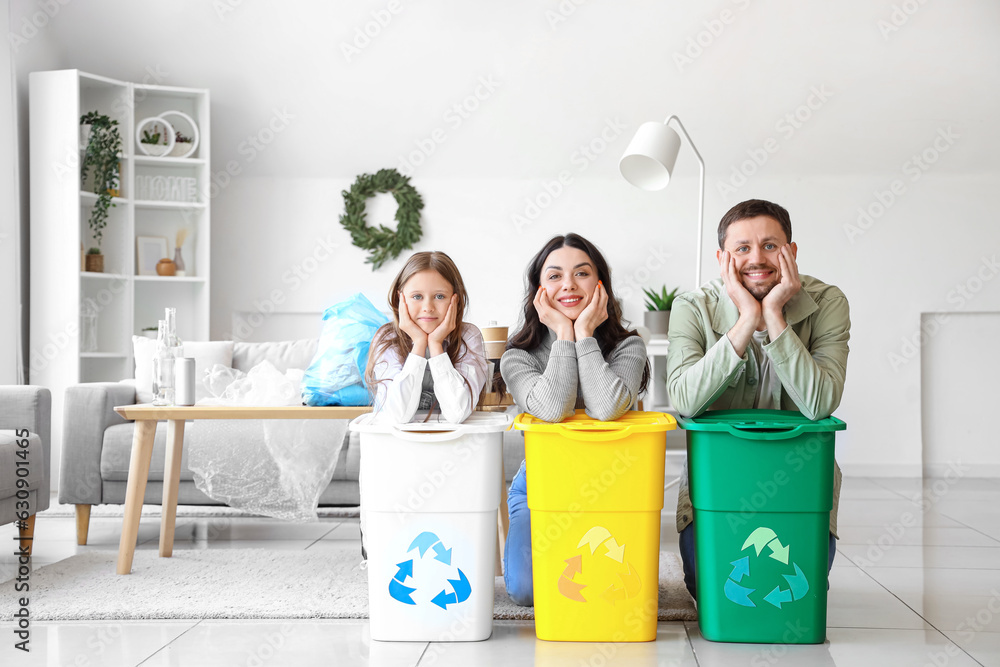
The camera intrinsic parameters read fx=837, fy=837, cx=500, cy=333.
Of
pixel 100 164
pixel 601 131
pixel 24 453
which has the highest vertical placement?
pixel 601 131

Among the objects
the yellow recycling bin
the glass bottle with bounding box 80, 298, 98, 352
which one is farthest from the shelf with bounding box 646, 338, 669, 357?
the glass bottle with bounding box 80, 298, 98, 352

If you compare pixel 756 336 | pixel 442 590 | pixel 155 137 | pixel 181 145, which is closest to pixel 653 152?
pixel 756 336

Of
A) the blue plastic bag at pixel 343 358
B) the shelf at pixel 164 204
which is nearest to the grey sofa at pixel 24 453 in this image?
the blue plastic bag at pixel 343 358

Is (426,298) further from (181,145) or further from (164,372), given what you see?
(181,145)

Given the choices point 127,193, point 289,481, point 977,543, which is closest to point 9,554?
point 289,481

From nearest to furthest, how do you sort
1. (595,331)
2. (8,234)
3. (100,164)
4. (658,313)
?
1. (595,331)
2. (8,234)
3. (100,164)
4. (658,313)

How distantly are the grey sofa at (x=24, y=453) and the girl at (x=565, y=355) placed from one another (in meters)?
1.60

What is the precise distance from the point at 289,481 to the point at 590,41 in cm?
285

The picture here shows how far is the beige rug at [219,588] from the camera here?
220cm

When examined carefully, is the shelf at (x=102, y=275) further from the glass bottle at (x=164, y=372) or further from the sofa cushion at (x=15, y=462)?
the glass bottle at (x=164, y=372)

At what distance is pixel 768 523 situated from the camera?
6.27 ft

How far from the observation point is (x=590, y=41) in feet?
14.7

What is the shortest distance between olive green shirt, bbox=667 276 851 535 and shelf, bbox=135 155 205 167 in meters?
3.51

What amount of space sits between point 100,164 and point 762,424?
3942 mm
